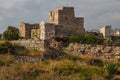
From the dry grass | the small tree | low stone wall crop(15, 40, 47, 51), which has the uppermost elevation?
the small tree

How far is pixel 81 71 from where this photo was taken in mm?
21000

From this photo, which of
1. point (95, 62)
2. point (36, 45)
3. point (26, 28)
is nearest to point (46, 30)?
point (26, 28)

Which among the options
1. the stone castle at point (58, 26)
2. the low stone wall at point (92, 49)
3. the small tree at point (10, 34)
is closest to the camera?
the low stone wall at point (92, 49)

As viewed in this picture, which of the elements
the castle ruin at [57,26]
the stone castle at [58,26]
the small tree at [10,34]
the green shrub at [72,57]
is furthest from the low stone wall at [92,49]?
the stone castle at [58,26]

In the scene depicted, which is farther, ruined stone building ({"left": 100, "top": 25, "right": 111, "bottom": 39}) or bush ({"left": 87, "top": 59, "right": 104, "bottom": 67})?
ruined stone building ({"left": 100, "top": 25, "right": 111, "bottom": 39})

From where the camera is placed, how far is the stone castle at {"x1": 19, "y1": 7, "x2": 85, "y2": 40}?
186ft

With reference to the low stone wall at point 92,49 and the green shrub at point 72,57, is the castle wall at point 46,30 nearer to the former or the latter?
the low stone wall at point 92,49

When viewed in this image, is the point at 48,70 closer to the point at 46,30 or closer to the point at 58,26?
the point at 46,30

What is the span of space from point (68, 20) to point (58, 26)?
2.66 meters

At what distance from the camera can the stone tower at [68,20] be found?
2345 inches

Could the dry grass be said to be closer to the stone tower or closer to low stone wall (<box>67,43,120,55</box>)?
low stone wall (<box>67,43,120,55</box>)

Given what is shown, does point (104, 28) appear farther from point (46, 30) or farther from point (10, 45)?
point (10, 45)

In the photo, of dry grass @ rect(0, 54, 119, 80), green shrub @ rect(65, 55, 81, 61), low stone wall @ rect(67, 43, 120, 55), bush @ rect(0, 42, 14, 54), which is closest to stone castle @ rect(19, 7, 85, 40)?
low stone wall @ rect(67, 43, 120, 55)

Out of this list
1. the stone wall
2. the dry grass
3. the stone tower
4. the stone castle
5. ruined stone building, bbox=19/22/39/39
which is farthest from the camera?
the stone tower
